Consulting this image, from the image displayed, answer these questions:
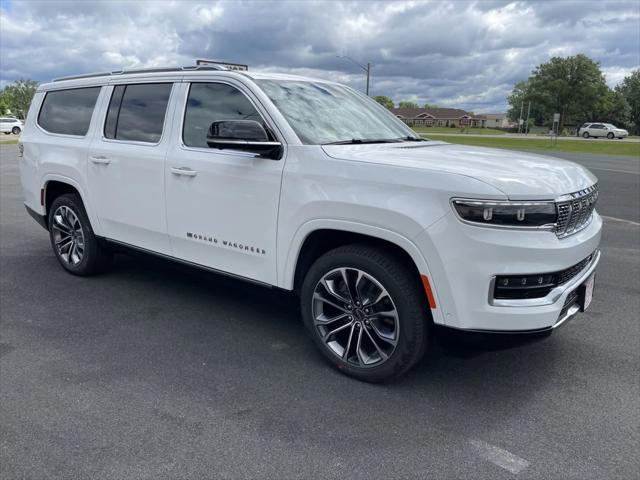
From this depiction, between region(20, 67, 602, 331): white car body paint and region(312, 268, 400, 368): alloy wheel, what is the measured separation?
0.28m

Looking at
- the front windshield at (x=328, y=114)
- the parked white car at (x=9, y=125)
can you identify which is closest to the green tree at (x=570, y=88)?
the parked white car at (x=9, y=125)

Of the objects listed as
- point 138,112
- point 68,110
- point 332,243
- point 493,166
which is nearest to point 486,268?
point 493,166

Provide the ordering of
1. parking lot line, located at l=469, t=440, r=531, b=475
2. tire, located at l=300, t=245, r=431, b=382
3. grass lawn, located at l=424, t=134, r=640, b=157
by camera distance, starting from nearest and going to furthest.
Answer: parking lot line, located at l=469, t=440, r=531, b=475 → tire, located at l=300, t=245, r=431, b=382 → grass lawn, located at l=424, t=134, r=640, b=157

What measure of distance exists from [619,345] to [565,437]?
4.93 ft

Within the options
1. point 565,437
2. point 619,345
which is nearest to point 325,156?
point 565,437

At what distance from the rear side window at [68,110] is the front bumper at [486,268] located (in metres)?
3.79

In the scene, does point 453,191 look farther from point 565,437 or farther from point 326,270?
point 565,437

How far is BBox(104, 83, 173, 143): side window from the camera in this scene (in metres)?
4.56

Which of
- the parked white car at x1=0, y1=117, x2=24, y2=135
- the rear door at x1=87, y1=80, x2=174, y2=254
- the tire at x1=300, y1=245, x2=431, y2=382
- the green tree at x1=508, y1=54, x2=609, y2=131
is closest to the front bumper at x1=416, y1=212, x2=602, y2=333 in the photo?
the tire at x1=300, y1=245, x2=431, y2=382

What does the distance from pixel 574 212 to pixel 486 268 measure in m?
0.73

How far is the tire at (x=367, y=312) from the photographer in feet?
10.7

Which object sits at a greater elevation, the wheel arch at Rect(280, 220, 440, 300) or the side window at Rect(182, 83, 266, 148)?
the side window at Rect(182, 83, 266, 148)

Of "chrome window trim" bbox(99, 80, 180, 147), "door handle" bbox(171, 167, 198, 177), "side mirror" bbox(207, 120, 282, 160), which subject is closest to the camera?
"side mirror" bbox(207, 120, 282, 160)

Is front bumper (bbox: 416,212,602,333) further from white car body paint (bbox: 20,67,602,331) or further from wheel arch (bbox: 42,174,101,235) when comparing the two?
wheel arch (bbox: 42,174,101,235)
